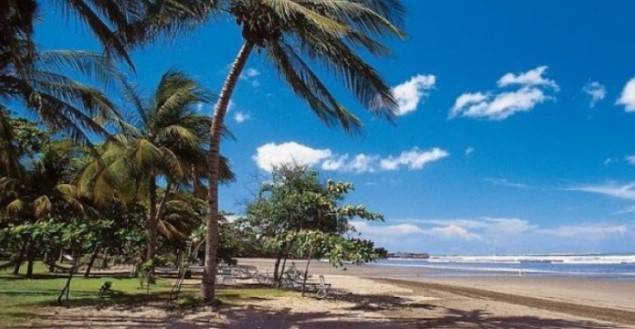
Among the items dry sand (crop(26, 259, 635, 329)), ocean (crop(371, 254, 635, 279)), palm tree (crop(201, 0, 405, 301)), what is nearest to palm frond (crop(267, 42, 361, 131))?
palm tree (crop(201, 0, 405, 301))

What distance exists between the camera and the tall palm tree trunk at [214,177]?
1227 centimetres

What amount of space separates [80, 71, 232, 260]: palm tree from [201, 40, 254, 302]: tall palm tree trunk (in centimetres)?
586

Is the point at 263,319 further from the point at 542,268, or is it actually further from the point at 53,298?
the point at 542,268

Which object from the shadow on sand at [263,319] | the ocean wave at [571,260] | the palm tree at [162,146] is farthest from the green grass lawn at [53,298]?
the ocean wave at [571,260]

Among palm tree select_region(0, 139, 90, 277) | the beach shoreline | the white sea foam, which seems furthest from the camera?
the white sea foam

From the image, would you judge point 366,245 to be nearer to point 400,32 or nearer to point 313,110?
point 313,110

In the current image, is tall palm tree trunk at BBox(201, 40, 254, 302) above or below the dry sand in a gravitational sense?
above

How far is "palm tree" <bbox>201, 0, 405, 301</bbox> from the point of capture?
1097 centimetres

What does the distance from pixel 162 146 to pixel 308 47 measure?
28.9ft

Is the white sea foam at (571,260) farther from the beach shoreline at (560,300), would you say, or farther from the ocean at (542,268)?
the beach shoreline at (560,300)

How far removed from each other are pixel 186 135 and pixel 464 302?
32.2 ft

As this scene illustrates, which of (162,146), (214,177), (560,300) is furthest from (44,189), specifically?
(560,300)

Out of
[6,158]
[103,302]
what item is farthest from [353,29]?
[6,158]

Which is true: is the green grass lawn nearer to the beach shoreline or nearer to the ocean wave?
the beach shoreline
